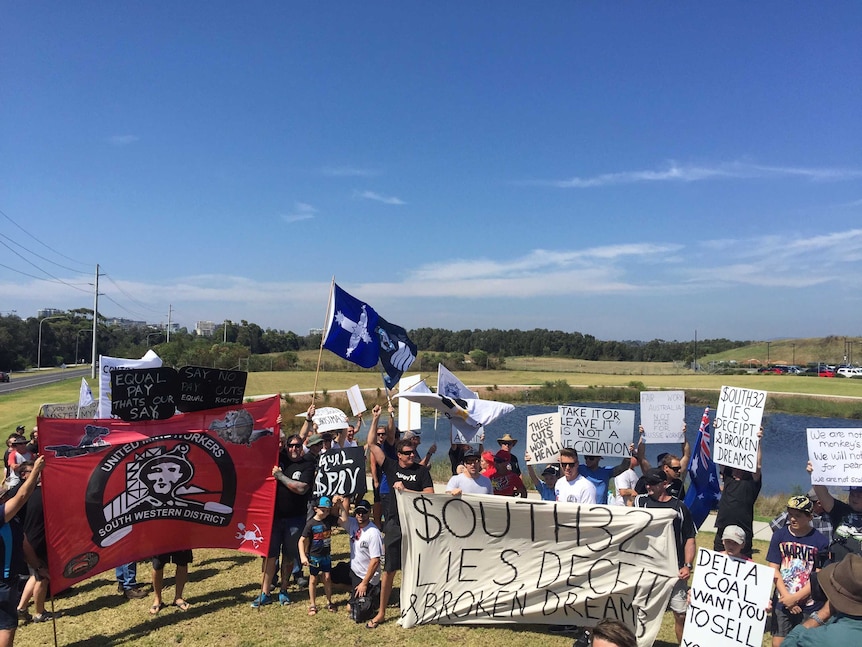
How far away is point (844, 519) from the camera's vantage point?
587cm

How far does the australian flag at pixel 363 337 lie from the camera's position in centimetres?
876

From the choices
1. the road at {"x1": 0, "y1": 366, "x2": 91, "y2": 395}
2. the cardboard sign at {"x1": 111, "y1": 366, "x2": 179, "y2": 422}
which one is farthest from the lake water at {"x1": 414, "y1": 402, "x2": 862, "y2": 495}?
the road at {"x1": 0, "y1": 366, "x2": 91, "y2": 395}

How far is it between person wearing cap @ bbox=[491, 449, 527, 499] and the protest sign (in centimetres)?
203

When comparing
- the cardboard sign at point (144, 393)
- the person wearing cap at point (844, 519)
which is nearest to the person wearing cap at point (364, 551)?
the cardboard sign at point (144, 393)

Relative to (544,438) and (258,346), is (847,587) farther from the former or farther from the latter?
(258,346)

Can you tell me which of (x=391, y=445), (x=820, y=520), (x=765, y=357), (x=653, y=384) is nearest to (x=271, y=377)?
(x=653, y=384)

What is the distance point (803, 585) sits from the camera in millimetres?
5023

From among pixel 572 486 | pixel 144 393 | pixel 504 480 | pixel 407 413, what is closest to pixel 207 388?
pixel 144 393

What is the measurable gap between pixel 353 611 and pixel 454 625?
111 cm

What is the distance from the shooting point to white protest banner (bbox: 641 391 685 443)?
8555mm

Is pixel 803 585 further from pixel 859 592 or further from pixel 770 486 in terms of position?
pixel 770 486

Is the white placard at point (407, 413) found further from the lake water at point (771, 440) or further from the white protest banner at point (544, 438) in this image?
the lake water at point (771, 440)

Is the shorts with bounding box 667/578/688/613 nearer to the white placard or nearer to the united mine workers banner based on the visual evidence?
the united mine workers banner

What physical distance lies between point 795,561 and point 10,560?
260 inches
